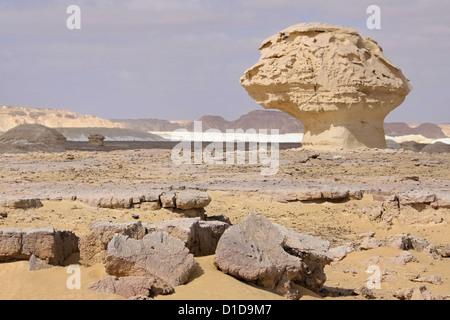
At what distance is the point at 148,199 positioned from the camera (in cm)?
853

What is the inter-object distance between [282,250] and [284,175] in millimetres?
8290

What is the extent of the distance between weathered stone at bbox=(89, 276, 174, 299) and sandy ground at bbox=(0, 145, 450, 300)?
78mm

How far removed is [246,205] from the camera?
1027 centimetres

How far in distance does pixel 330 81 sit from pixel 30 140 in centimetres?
1177

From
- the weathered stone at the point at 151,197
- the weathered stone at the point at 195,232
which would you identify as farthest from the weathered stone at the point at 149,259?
the weathered stone at the point at 151,197

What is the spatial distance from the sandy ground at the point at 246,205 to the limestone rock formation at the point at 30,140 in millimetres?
3561

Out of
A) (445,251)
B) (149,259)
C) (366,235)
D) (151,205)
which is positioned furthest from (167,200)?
(445,251)

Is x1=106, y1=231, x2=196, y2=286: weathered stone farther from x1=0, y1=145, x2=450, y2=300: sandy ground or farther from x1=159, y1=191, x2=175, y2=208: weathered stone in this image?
x1=159, y1=191, x2=175, y2=208: weathered stone

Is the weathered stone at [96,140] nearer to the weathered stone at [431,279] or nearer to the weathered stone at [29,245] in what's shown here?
the weathered stone at [431,279]

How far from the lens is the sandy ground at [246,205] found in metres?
4.75

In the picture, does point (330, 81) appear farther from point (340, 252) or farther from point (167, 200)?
point (340, 252)

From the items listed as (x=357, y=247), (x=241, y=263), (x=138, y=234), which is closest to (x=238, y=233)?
(x=241, y=263)

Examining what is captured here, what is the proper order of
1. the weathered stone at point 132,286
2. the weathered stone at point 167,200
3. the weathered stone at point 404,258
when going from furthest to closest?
the weathered stone at point 167,200
the weathered stone at point 404,258
the weathered stone at point 132,286

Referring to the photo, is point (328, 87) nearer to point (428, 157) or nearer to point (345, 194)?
point (428, 157)
